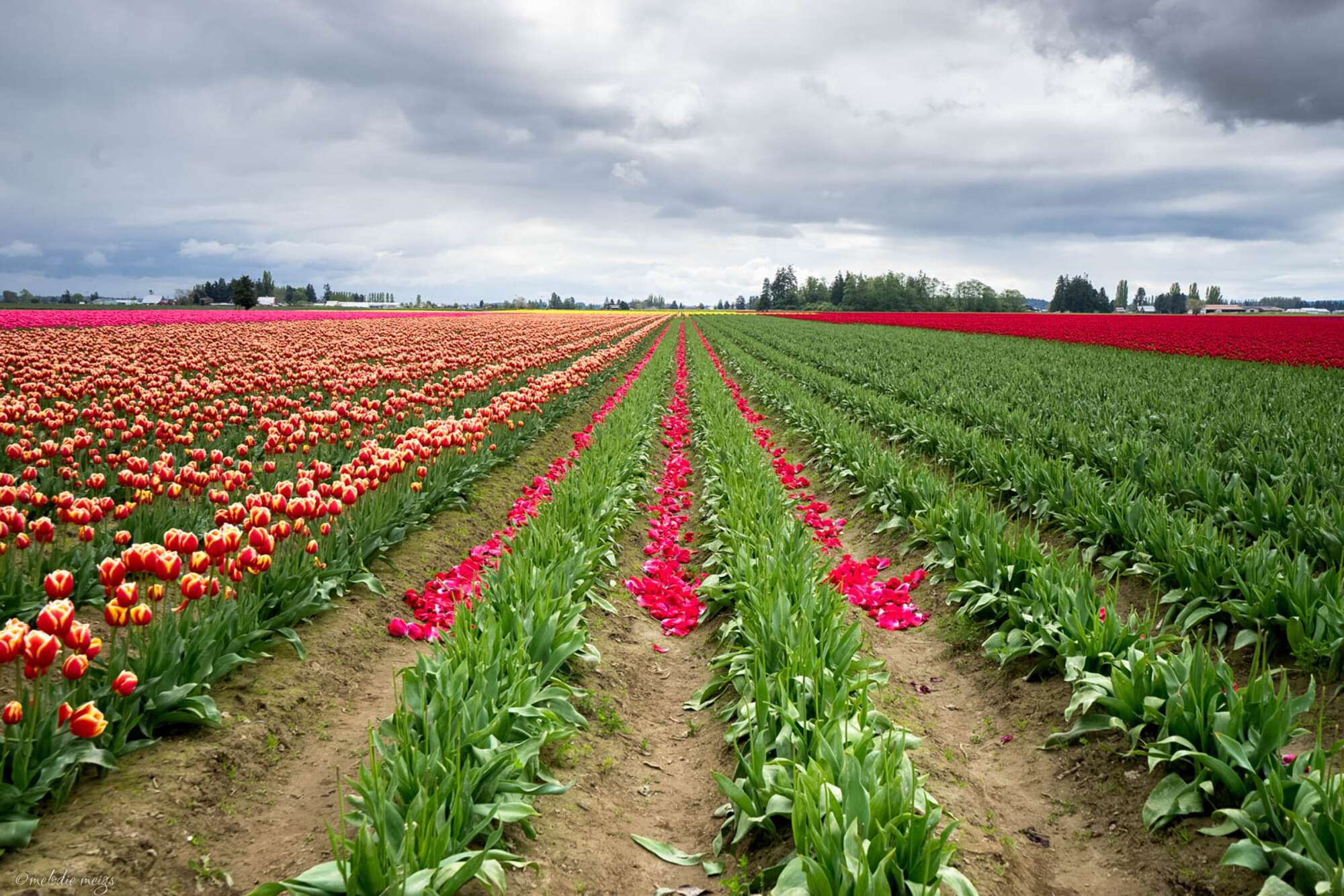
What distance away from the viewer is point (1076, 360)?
83.0 ft

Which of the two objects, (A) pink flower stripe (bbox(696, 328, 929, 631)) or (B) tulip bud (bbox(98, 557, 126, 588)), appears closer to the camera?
(B) tulip bud (bbox(98, 557, 126, 588))

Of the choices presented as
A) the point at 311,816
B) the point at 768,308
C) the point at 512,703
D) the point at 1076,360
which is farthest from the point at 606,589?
the point at 768,308

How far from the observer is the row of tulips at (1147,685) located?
324 centimetres

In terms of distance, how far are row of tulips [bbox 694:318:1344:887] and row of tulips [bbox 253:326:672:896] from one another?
3021mm

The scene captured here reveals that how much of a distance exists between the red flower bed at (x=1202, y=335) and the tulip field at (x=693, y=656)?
1764 cm

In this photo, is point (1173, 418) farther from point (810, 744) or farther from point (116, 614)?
point (116, 614)

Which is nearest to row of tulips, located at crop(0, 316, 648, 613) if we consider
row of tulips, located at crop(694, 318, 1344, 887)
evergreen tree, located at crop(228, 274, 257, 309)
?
row of tulips, located at crop(694, 318, 1344, 887)

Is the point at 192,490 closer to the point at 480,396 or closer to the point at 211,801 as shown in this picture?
the point at 211,801

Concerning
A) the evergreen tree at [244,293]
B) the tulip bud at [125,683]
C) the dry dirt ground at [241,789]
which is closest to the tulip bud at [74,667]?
the tulip bud at [125,683]

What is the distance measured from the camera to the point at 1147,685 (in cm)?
398

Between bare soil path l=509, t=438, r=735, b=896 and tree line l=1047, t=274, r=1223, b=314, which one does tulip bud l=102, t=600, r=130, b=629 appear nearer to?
bare soil path l=509, t=438, r=735, b=896

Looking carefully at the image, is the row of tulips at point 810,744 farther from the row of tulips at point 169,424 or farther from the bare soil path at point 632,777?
the row of tulips at point 169,424

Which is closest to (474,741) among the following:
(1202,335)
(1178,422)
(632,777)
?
(632,777)

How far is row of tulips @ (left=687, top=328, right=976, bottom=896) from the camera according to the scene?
283cm
